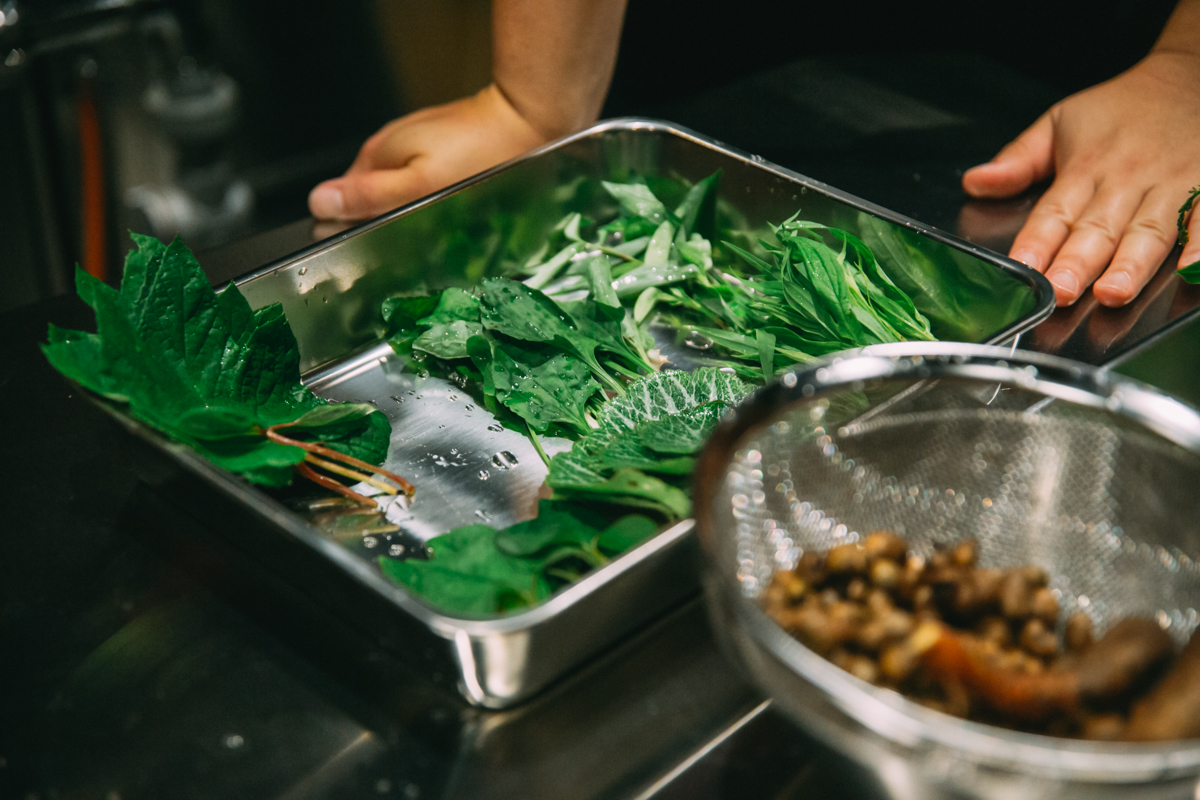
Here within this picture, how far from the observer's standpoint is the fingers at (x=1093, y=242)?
990 millimetres

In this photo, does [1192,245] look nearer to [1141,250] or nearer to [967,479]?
[1141,250]

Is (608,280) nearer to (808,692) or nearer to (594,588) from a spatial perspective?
(594,588)

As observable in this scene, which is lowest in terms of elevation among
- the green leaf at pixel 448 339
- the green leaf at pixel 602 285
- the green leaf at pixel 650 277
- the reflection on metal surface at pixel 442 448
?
the reflection on metal surface at pixel 442 448

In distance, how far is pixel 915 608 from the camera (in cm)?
56

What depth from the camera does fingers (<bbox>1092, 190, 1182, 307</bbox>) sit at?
0.98 m

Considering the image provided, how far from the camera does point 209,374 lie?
0.80 m

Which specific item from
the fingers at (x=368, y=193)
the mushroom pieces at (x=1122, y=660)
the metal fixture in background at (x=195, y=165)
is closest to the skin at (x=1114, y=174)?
the mushroom pieces at (x=1122, y=660)

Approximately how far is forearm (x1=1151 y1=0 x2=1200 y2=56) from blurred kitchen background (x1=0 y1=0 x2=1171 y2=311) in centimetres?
16

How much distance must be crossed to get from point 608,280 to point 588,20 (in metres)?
0.39

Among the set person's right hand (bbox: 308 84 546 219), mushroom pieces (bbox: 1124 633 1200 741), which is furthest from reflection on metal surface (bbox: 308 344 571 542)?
mushroom pieces (bbox: 1124 633 1200 741)

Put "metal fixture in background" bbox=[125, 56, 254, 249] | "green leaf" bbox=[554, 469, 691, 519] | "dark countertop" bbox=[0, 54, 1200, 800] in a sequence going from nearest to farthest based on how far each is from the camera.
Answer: "dark countertop" bbox=[0, 54, 1200, 800], "green leaf" bbox=[554, 469, 691, 519], "metal fixture in background" bbox=[125, 56, 254, 249]

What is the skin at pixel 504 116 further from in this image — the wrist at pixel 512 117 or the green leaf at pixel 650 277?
the green leaf at pixel 650 277

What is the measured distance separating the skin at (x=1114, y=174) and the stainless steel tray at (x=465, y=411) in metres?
0.15

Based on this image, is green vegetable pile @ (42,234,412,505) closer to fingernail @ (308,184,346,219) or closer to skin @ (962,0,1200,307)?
fingernail @ (308,184,346,219)
